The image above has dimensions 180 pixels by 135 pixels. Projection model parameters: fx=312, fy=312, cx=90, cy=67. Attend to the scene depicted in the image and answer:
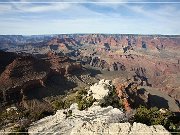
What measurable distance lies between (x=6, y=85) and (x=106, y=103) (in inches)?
2230

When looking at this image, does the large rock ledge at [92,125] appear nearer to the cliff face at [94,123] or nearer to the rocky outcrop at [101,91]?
the cliff face at [94,123]

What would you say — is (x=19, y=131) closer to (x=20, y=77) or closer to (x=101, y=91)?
(x=101, y=91)

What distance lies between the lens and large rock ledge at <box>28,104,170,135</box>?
25.4 metres

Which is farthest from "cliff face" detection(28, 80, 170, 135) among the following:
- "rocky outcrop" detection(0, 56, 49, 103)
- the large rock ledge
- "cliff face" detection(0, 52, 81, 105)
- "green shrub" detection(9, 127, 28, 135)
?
"rocky outcrop" detection(0, 56, 49, 103)

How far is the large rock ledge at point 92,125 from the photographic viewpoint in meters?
25.4

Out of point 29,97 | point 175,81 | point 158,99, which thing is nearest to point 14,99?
point 29,97

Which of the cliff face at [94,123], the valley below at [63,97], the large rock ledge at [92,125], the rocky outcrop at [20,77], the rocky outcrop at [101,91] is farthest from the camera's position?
the rocky outcrop at [20,77]

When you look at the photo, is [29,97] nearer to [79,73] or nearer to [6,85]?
[6,85]

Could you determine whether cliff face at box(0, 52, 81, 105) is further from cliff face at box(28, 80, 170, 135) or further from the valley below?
cliff face at box(28, 80, 170, 135)

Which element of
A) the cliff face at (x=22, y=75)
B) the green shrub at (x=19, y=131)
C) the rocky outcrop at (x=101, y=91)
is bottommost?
the cliff face at (x=22, y=75)

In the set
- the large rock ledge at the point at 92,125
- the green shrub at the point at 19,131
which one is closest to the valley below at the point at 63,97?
the large rock ledge at the point at 92,125

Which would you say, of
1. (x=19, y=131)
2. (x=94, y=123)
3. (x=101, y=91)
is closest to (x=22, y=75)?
(x=101, y=91)

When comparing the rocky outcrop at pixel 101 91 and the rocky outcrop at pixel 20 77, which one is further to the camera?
the rocky outcrop at pixel 20 77

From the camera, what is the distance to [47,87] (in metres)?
105
